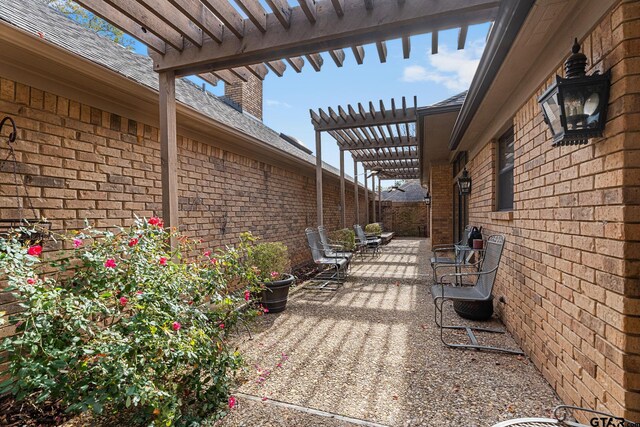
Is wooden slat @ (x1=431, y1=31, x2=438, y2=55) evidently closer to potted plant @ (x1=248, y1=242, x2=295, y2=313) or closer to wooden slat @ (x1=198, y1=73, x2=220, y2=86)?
wooden slat @ (x1=198, y1=73, x2=220, y2=86)

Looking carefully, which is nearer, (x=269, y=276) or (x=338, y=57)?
(x=338, y=57)

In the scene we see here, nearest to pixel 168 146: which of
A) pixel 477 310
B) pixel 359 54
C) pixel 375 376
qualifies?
pixel 359 54

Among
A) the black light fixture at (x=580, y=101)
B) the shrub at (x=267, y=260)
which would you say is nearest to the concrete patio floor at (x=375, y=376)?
the shrub at (x=267, y=260)

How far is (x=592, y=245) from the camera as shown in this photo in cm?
164

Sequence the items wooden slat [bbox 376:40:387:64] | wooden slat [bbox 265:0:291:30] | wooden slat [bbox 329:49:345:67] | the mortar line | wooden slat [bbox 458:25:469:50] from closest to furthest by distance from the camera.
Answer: the mortar line, wooden slat [bbox 265:0:291:30], wooden slat [bbox 458:25:469:50], wooden slat [bbox 376:40:387:64], wooden slat [bbox 329:49:345:67]

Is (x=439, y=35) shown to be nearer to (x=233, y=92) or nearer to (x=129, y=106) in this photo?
(x=129, y=106)

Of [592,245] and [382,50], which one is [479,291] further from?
[382,50]

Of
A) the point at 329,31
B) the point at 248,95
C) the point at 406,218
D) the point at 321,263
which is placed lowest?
the point at 321,263

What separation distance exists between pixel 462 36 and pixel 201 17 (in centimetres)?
227

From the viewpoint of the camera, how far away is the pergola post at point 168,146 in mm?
2961

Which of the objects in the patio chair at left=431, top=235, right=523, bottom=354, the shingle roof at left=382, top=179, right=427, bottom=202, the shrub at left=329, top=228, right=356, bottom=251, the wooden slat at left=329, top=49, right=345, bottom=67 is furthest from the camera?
the shingle roof at left=382, top=179, right=427, bottom=202

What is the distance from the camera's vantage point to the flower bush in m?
1.50

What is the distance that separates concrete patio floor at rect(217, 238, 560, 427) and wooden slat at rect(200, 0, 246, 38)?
2880mm

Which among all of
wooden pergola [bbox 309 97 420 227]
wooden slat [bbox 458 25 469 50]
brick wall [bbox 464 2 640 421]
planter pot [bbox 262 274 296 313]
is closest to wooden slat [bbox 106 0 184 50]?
wooden slat [bbox 458 25 469 50]
